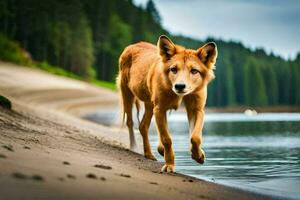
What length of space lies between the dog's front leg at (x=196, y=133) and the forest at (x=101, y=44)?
165 feet

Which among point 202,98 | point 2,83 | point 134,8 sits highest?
point 134,8

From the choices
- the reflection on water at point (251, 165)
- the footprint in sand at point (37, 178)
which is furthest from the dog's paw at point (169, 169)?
the footprint in sand at point (37, 178)

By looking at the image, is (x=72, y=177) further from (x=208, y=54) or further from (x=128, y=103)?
(x=128, y=103)

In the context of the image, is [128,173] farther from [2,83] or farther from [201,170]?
[2,83]

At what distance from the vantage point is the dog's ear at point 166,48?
8.65 metres

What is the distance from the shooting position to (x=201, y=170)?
945cm

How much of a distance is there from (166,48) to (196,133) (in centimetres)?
113

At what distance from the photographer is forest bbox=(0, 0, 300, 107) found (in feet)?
231

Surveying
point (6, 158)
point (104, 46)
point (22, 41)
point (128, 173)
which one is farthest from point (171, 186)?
point (104, 46)

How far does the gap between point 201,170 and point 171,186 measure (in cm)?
278

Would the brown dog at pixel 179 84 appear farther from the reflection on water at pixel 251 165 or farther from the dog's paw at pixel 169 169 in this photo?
the reflection on water at pixel 251 165

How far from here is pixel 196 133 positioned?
851 cm

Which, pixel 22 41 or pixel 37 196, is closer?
pixel 37 196

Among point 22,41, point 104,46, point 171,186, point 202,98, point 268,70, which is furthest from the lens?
point 268,70
